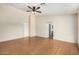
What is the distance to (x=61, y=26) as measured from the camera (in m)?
2.17

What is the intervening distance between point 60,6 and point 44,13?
367mm

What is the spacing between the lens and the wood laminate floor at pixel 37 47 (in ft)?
6.48

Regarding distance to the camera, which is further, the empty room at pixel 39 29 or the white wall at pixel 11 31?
the white wall at pixel 11 31

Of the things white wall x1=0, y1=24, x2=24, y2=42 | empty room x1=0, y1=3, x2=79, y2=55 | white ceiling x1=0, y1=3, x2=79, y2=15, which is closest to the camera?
white ceiling x1=0, y1=3, x2=79, y2=15

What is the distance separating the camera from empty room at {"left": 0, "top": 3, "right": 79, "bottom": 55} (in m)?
1.99

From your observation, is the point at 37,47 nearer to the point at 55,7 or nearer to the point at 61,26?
the point at 61,26

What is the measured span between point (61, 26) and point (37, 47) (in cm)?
66

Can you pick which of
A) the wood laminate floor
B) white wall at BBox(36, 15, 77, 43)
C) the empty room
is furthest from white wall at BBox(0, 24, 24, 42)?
white wall at BBox(36, 15, 77, 43)

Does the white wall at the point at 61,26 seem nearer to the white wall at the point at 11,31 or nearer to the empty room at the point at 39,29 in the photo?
the empty room at the point at 39,29

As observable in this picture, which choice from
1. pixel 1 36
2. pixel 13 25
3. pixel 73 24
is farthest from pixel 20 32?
pixel 73 24

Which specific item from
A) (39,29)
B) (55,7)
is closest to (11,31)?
(39,29)

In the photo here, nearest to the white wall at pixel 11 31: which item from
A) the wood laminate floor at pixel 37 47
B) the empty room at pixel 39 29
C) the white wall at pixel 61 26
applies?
the empty room at pixel 39 29

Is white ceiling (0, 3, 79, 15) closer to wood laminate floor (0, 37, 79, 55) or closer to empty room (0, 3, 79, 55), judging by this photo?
empty room (0, 3, 79, 55)

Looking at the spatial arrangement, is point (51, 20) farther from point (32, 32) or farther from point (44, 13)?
point (32, 32)
